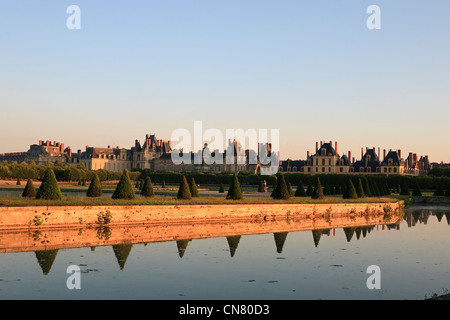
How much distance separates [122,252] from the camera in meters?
15.5

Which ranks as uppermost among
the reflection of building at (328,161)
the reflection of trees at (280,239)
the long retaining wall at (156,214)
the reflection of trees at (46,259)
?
the reflection of building at (328,161)

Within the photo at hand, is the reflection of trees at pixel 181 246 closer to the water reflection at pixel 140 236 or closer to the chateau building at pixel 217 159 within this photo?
the water reflection at pixel 140 236

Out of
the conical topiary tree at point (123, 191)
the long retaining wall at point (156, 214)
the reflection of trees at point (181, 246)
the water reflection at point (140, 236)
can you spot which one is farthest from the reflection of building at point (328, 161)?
the reflection of trees at point (181, 246)

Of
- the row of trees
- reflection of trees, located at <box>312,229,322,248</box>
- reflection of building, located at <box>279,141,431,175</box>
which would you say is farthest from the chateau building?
reflection of trees, located at <box>312,229,322,248</box>

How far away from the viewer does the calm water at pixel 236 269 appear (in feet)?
35.6

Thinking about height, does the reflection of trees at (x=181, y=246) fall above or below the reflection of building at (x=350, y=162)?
below

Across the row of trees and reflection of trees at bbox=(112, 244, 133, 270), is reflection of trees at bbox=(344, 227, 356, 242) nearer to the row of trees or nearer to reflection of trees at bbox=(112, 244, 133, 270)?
reflection of trees at bbox=(112, 244, 133, 270)

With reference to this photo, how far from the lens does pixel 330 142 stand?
96375 millimetres

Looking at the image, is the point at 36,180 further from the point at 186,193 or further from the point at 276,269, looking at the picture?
the point at 276,269

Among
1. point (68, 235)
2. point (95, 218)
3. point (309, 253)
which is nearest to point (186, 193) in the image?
point (95, 218)

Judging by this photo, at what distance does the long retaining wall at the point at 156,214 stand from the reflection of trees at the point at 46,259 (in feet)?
13.6

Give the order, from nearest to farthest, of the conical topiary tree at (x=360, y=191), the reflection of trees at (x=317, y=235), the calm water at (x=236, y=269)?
the calm water at (x=236, y=269) < the reflection of trees at (x=317, y=235) < the conical topiary tree at (x=360, y=191)

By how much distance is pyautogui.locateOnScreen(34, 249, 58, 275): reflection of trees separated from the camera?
12773mm
